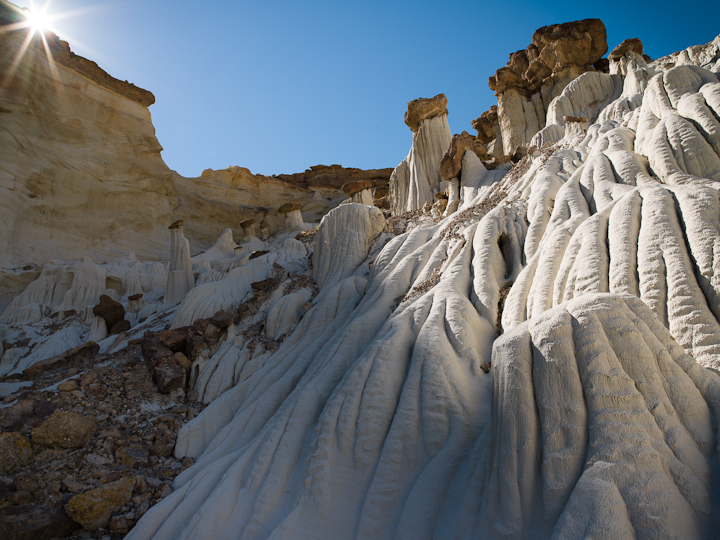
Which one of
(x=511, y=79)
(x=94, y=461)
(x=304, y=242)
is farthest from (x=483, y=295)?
(x=511, y=79)

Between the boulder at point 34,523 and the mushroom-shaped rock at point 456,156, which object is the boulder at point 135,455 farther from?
the mushroom-shaped rock at point 456,156

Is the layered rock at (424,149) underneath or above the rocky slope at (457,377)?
above

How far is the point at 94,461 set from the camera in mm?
7980

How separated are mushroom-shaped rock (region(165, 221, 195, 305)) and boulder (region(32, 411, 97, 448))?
33.4 feet

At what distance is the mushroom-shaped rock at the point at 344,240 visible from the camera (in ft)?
42.4

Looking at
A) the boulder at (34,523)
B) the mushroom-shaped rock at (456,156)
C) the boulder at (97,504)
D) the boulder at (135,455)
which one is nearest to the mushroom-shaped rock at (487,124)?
the mushroom-shaped rock at (456,156)

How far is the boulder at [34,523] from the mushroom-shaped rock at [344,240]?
7723mm

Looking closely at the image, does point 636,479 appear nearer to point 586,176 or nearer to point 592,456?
point 592,456

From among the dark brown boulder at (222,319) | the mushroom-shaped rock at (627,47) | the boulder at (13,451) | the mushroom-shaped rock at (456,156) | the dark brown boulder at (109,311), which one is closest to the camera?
the boulder at (13,451)

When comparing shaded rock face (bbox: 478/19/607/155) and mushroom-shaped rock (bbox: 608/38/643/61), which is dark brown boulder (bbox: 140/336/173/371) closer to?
shaded rock face (bbox: 478/19/607/155)

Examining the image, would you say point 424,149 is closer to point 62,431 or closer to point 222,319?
point 222,319

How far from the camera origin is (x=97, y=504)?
673 centimetres

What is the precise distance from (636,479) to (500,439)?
1.15 metres

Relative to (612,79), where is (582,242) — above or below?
below
